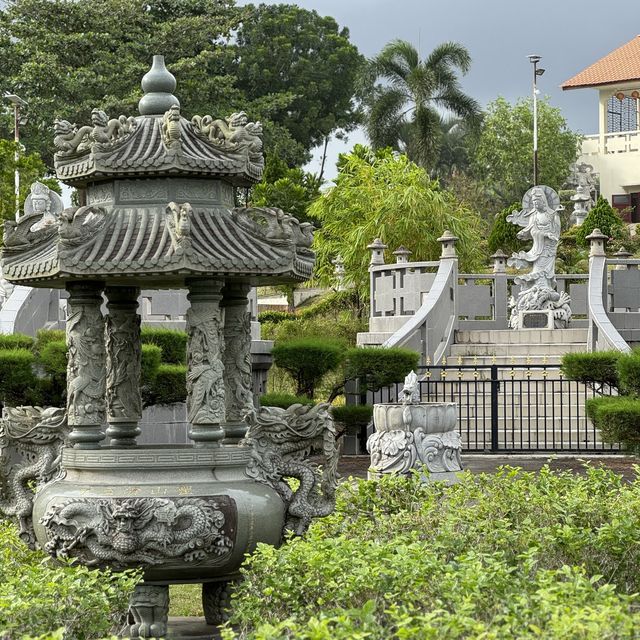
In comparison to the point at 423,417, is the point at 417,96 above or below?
above

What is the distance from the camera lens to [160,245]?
856 cm

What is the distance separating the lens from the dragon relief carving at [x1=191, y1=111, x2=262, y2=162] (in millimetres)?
9305

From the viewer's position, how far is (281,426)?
939 cm

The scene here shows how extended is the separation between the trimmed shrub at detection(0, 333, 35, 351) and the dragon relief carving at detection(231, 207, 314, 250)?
320 inches

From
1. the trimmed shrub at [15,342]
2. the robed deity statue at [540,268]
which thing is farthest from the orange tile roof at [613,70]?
the trimmed shrub at [15,342]

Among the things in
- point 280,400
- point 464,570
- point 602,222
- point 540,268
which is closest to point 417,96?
point 602,222

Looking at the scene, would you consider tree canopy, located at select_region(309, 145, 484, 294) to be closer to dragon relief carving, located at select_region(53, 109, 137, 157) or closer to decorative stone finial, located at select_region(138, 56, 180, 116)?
decorative stone finial, located at select_region(138, 56, 180, 116)

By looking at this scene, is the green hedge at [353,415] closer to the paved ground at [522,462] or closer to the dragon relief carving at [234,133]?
the paved ground at [522,462]

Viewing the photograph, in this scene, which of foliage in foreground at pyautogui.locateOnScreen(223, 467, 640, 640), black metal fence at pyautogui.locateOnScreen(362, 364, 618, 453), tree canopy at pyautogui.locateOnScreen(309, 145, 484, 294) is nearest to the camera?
foliage in foreground at pyautogui.locateOnScreen(223, 467, 640, 640)

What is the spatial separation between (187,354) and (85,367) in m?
0.71

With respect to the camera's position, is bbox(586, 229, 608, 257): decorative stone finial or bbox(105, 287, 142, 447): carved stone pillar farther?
bbox(586, 229, 608, 257): decorative stone finial

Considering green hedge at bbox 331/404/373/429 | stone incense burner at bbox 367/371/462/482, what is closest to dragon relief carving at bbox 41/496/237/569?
stone incense burner at bbox 367/371/462/482

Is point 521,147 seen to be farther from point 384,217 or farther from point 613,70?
point 384,217

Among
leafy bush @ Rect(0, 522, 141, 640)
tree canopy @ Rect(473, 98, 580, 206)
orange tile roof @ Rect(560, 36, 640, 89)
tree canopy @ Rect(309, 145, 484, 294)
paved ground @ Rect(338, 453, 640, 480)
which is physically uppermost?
orange tile roof @ Rect(560, 36, 640, 89)
